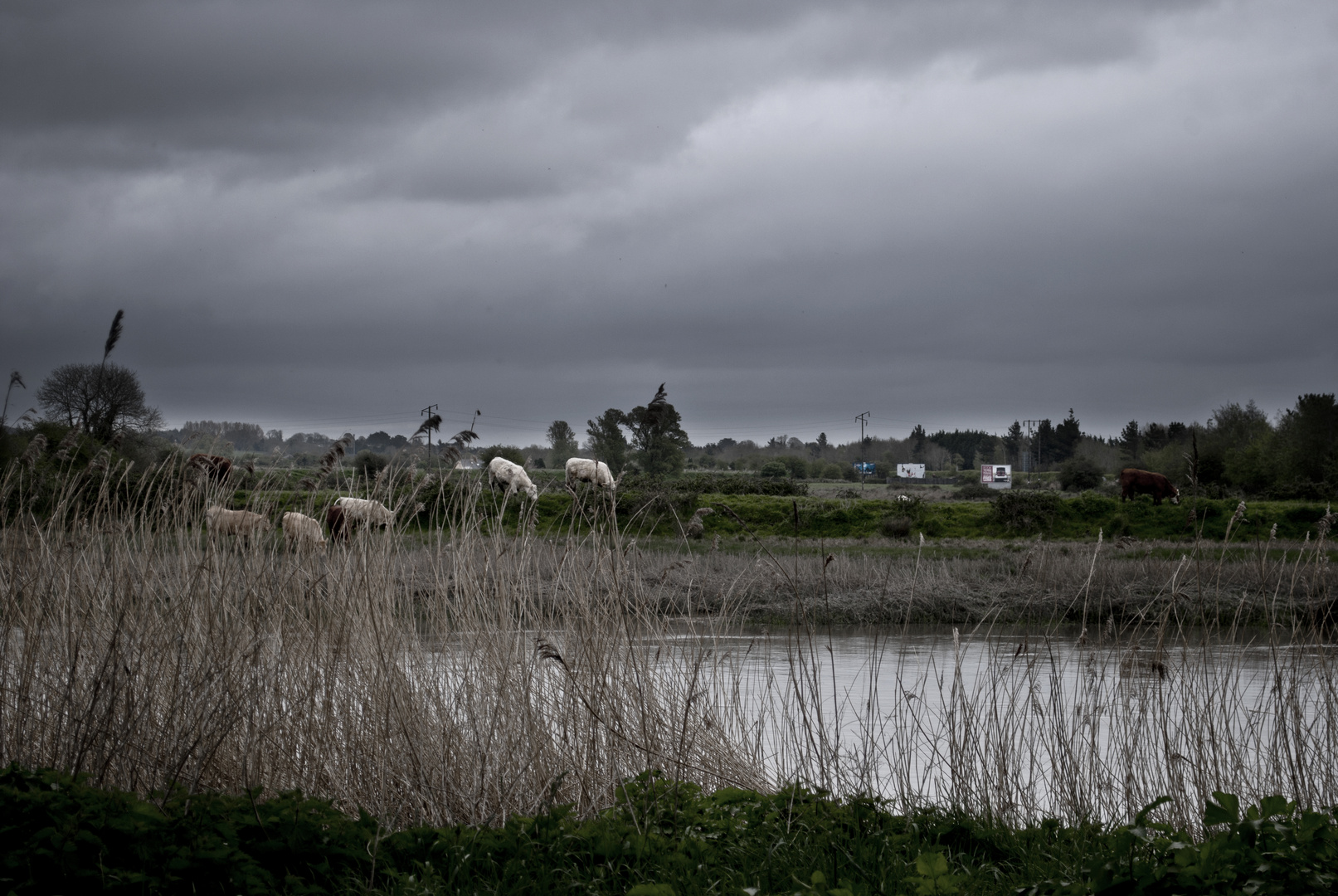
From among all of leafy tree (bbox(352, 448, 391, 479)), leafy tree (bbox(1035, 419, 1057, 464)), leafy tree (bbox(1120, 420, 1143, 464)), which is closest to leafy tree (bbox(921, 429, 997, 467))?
leafy tree (bbox(1035, 419, 1057, 464))

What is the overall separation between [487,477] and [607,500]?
0.79m

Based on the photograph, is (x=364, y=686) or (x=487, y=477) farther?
(x=487, y=477)

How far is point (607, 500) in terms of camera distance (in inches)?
213

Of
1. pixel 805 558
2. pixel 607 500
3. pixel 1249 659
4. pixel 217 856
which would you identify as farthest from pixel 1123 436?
pixel 217 856

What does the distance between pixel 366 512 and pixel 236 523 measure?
1.12m

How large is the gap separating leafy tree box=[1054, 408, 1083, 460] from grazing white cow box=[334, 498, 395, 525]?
6896cm

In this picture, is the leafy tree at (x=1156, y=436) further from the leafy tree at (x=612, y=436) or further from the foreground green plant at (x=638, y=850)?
the foreground green plant at (x=638, y=850)

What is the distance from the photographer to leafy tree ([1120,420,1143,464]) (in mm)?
39875

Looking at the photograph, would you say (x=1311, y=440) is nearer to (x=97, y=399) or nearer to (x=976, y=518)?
(x=976, y=518)

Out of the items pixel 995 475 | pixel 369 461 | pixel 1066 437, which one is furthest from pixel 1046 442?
pixel 369 461

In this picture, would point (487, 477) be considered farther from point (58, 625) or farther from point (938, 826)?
point (938, 826)

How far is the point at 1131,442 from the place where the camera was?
1618 inches

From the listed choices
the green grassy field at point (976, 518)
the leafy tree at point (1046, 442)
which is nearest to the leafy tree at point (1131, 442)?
the green grassy field at point (976, 518)

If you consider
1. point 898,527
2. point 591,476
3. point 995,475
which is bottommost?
point 898,527
